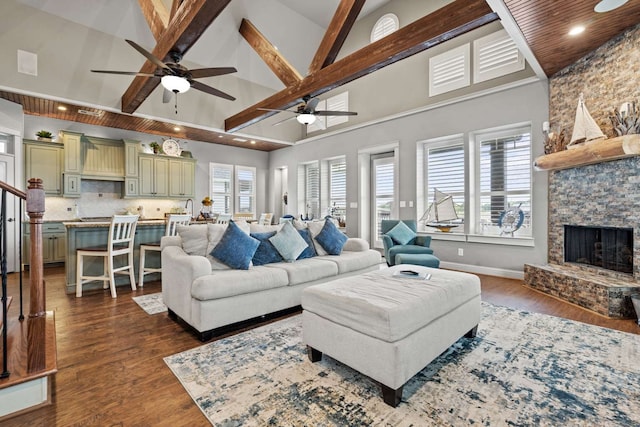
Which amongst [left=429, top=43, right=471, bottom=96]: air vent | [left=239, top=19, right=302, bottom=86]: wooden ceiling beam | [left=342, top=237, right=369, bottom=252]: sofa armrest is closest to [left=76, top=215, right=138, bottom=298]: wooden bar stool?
[left=342, top=237, right=369, bottom=252]: sofa armrest

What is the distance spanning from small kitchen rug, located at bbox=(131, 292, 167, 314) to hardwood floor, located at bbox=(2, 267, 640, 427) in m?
0.07

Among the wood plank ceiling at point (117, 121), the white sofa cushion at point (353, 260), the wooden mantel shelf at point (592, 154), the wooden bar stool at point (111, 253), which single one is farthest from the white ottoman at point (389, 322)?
the wood plank ceiling at point (117, 121)

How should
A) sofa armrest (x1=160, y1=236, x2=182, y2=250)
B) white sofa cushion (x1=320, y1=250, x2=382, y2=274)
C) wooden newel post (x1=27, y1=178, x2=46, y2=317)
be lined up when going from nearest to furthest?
wooden newel post (x1=27, y1=178, x2=46, y2=317), sofa armrest (x1=160, y1=236, x2=182, y2=250), white sofa cushion (x1=320, y1=250, x2=382, y2=274)

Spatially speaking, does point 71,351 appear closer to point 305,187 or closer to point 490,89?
point 490,89

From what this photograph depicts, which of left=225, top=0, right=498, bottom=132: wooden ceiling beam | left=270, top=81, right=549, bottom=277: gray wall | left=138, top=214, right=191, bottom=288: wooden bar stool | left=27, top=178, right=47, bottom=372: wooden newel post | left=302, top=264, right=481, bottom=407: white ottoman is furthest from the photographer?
left=270, top=81, right=549, bottom=277: gray wall

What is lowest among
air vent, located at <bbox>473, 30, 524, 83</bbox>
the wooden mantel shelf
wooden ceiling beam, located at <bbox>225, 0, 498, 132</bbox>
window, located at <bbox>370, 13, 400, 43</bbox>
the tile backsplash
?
the tile backsplash

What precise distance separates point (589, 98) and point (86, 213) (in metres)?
8.97

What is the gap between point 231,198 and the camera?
8.79m

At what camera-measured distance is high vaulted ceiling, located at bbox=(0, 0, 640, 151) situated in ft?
10.1

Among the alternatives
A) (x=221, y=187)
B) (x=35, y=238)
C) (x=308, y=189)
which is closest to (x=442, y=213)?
(x=308, y=189)

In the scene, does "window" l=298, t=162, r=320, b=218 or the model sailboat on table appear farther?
"window" l=298, t=162, r=320, b=218

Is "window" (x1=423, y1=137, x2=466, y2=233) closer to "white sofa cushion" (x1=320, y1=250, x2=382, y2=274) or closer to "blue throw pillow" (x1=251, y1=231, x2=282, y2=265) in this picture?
"white sofa cushion" (x1=320, y1=250, x2=382, y2=274)

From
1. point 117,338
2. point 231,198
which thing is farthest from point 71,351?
point 231,198

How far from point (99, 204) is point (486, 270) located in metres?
7.93
